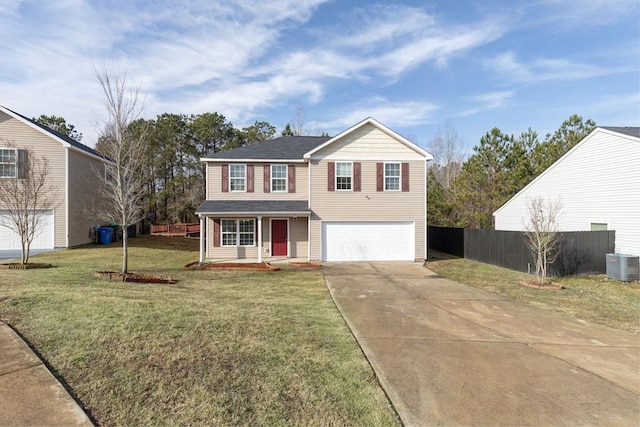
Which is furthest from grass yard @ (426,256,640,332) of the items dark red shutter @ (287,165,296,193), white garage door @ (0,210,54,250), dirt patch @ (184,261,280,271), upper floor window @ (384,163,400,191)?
white garage door @ (0,210,54,250)

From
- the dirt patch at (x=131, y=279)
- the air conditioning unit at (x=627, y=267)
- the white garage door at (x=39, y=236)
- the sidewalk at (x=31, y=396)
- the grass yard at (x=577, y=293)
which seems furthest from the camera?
the white garage door at (x=39, y=236)

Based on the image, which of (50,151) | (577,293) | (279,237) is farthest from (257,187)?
(577,293)

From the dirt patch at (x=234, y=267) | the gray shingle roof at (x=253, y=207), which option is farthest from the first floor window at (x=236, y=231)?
the dirt patch at (x=234, y=267)

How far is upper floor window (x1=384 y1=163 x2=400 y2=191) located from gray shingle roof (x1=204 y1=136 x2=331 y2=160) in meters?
3.60

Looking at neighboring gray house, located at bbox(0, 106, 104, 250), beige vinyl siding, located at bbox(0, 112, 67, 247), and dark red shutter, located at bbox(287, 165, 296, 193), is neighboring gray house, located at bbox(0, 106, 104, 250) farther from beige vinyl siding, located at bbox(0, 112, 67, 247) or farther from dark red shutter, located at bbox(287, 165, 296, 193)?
dark red shutter, located at bbox(287, 165, 296, 193)

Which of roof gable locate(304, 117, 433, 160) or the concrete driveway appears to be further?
roof gable locate(304, 117, 433, 160)

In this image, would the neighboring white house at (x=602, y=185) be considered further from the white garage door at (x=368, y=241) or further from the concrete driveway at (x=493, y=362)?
the concrete driveway at (x=493, y=362)

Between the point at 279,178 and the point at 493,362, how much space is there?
45.4 ft

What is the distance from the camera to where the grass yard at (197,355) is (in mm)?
3297

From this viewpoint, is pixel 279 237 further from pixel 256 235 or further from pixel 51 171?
pixel 51 171

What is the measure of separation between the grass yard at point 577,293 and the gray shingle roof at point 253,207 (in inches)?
269

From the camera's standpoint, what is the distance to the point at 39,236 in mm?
16828

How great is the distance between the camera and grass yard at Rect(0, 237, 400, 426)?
3.30 m

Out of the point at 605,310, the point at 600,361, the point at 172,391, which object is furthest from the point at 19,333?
the point at 605,310
